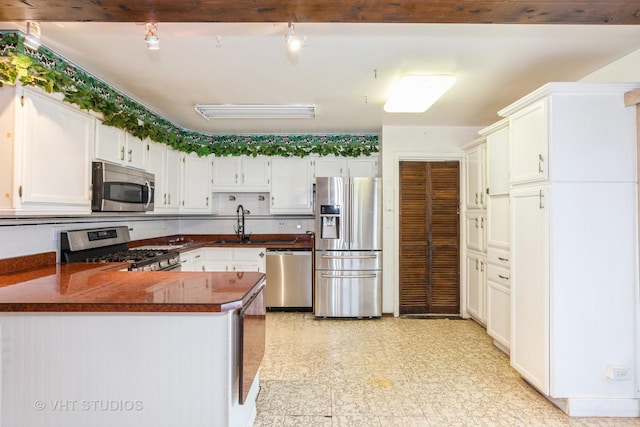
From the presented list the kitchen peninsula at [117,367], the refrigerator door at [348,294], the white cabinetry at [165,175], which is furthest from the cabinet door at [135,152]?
the refrigerator door at [348,294]

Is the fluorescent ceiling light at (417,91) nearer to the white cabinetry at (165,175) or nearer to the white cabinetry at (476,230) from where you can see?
the white cabinetry at (476,230)

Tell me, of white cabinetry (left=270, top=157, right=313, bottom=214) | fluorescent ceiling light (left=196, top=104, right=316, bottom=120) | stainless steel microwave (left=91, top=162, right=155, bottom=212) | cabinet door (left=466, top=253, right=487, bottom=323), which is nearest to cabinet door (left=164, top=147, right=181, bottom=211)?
stainless steel microwave (left=91, top=162, right=155, bottom=212)

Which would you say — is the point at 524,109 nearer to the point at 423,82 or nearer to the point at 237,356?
the point at 423,82

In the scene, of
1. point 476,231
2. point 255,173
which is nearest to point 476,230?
point 476,231

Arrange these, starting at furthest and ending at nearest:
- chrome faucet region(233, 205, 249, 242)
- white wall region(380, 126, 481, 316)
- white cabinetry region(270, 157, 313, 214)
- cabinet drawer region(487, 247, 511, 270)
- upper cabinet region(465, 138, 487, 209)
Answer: chrome faucet region(233, 205, 249, 242) → white cabinetry region(270, 157, 313, 214) → white wall region(380, 126, 481, 316) → upper cabinet region(465, 138, 487, 209) → cabinet drawer region(487, 247, 511, 270)

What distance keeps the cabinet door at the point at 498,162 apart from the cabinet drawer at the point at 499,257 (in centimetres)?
56

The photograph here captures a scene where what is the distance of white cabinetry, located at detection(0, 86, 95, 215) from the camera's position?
2.02 m

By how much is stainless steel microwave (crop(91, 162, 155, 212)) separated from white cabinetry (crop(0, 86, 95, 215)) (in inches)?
2.7

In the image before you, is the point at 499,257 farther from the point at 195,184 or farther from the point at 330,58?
the point at 195,184

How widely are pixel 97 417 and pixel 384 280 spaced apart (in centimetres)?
339

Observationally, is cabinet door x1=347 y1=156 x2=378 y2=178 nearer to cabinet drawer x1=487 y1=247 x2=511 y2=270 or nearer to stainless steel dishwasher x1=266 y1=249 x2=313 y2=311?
stainless steel dishwasher x1=266 y1=249 x2=313 y2=311

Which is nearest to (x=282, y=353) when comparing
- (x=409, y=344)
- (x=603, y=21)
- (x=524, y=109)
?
(x=409, y=344)

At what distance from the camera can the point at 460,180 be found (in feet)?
14.6

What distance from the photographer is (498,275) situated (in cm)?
327
